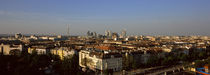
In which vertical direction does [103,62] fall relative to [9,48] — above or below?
below

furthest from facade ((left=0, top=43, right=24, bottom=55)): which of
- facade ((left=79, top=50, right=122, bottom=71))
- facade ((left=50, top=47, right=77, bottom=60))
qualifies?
facade ((left=79, top=50, right=122, bottom=71))

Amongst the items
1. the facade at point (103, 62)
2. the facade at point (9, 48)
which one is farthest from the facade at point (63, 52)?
the facade at point (9, 48)

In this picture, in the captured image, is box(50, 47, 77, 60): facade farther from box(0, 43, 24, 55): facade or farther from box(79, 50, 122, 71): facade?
box(0, 43, 24, 55): facade

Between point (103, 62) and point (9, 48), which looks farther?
point (9, 48)

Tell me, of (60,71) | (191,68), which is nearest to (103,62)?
(60,71)

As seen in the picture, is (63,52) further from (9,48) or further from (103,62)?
(9,48)

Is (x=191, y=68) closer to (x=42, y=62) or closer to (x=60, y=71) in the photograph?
(x=60, y=71)

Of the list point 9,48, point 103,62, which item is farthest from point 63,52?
point 9,48

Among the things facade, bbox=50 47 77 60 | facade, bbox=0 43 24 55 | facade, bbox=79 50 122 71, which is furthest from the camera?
facade, bbox=0 43 24 55

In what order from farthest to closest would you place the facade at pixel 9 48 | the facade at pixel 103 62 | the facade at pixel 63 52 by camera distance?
the facade at pixel 9 48
the facade at pixel 63 52
the facade at pixel 103 62

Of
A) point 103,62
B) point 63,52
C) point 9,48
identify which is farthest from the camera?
point 9,48

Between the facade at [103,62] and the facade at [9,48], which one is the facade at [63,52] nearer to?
the facade at [103,62]

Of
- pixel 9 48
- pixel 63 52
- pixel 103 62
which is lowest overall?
pixel 103 62

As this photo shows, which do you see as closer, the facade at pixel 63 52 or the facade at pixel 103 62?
the facade at pixel 103 62
